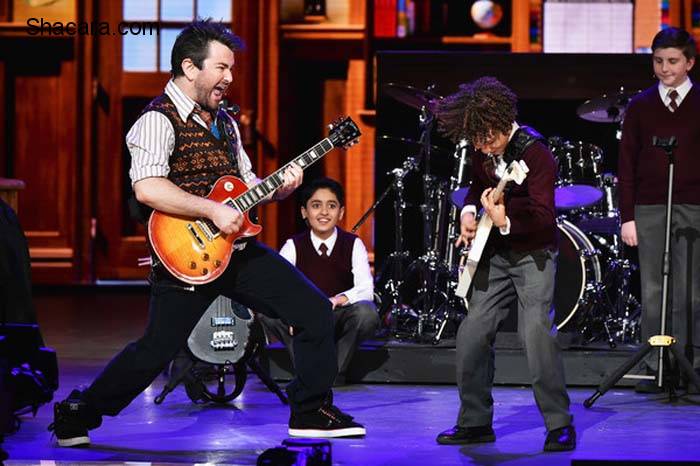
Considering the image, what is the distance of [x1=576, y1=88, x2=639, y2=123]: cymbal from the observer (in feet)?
25.8

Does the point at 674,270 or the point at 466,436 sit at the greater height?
the point at 674,270

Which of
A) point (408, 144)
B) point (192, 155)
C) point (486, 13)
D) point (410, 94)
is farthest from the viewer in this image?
point (486, 13)

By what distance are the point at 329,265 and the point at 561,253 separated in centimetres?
151

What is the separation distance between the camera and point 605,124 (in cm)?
916

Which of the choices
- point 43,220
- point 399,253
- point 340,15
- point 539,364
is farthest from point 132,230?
point 539,364

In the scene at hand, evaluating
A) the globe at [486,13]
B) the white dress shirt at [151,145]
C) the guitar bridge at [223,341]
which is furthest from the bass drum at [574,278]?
the globe at [486,13]

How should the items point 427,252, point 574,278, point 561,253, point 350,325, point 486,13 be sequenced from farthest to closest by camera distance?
point 486,13 < point 427,252 < point 561,253 < point 574,278 < point 350,325

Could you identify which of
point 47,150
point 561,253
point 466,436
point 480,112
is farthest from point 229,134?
point 47,150

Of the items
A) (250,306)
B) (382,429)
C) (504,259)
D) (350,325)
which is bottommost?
(382,429)

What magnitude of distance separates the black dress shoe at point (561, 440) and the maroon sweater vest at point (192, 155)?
1.76 m

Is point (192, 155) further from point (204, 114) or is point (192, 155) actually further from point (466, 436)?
point (466, 436)

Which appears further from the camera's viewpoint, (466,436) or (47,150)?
(47,150)

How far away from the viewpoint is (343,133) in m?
5.60

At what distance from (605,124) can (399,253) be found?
6.30 feet
